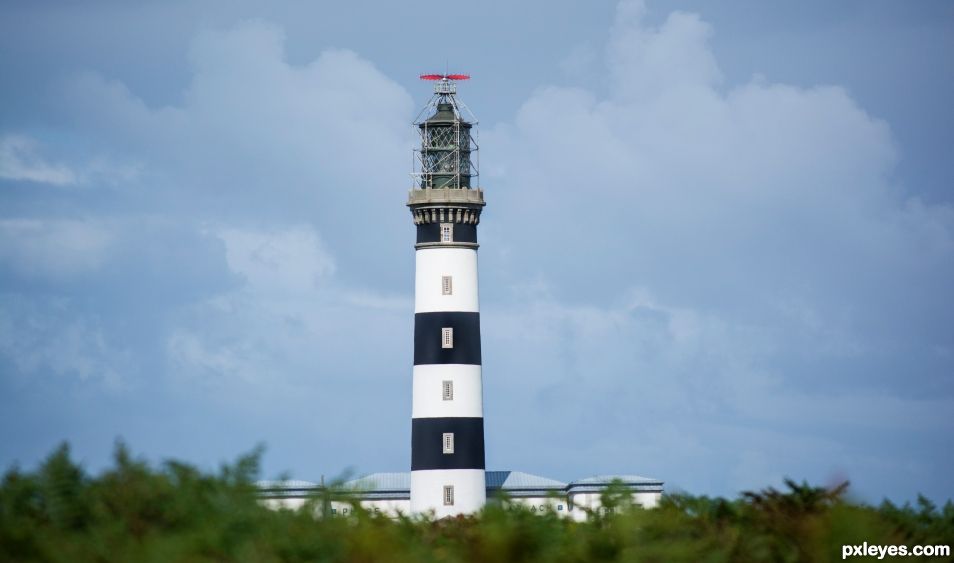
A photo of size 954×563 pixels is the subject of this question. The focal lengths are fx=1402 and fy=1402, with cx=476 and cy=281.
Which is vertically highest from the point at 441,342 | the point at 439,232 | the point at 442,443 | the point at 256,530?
the point at 439,232

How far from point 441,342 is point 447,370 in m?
1.37

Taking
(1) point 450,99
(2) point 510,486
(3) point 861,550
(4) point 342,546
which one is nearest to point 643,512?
(3) point 861,550

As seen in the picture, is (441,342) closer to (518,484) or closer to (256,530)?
(518,484)

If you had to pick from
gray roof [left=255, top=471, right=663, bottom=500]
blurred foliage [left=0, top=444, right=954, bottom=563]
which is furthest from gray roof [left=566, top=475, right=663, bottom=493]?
blurred foliage [left=0, top=444, right=954, bottom=563]

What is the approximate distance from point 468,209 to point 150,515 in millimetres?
50315

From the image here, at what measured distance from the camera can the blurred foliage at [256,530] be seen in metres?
15.8

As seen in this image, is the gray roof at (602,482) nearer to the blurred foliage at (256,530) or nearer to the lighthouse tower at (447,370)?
the lighthouse tower at (447,370)

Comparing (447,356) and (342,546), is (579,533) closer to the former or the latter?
(342,546)

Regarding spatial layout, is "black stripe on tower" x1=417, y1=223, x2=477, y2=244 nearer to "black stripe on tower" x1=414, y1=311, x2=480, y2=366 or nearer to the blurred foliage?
"black stripe on tower" x1=414, y1=311, x2=480, y2=366

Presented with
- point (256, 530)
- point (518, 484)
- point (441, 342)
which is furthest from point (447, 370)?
point (256, 530)

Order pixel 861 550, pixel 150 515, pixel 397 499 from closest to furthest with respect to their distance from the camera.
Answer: pixel 150 515, pixel 861 550, pixel 397 499

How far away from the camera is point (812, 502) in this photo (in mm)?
22500

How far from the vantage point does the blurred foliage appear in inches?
622

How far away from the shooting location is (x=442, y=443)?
6412cm
